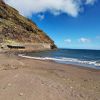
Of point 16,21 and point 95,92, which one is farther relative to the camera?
point 16,21

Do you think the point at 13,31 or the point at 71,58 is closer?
the point at 71,58

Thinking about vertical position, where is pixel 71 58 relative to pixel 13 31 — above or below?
below

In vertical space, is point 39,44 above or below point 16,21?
below

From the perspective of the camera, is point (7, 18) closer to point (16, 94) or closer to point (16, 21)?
point (16, 21)

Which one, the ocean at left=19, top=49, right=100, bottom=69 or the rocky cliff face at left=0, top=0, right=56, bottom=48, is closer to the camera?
the ocean at left=19, top=49, right=100, bottom=69

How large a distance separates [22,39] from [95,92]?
3226 inches

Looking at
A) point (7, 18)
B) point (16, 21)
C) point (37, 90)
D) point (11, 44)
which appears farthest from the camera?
point (16, 21)

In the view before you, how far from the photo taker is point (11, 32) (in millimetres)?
85312

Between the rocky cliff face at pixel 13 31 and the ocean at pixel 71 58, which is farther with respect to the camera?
the rocky cliff face at pixel 13 31

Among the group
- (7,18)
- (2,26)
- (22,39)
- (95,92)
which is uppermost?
(7,18)

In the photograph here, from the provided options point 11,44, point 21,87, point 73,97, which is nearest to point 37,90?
point 21,87

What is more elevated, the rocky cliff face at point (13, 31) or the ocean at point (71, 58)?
the rocky cliff face at point (13, 31)

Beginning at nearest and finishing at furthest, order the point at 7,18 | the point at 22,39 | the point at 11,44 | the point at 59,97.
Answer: the point at 59,97 → the point at 11,44 → the point at 22,39 → the point at 7,18

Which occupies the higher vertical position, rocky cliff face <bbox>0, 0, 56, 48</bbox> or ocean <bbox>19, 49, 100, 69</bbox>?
rocky cliff face <bbox>0, 0, 56, 48</bbox>
